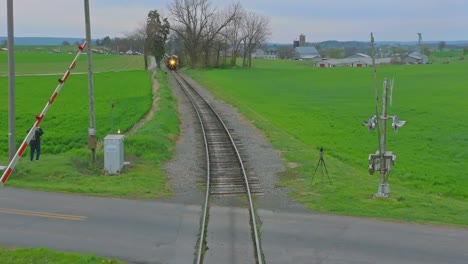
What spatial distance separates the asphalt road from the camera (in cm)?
1120

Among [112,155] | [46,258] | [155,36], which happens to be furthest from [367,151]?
[155,36]

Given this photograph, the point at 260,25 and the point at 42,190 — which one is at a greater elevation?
the point at 260,25

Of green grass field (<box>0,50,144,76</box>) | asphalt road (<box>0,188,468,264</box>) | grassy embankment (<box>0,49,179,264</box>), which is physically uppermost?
green grass field (<box>0,50,144,76</box>)

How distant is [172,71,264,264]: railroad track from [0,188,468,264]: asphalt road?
207 mm

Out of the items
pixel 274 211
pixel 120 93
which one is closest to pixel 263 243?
pixel 274 211

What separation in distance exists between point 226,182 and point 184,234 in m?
5.55

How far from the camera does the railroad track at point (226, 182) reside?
1138 centimetres

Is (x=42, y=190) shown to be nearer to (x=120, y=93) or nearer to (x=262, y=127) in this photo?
(x=262, y=127)

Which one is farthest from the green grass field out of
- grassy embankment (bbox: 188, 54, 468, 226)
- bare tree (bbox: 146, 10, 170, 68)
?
grassy embankment (bbox: 188, 54, 468, 226)

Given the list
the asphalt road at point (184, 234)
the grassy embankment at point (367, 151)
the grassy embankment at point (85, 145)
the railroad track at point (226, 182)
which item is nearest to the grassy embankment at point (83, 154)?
the grassy embankment at point (85, 145)

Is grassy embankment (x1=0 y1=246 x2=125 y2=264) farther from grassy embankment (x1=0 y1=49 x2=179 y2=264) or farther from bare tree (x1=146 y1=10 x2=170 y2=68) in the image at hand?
bare tree (x1=146 y1=10 x2=170 y2=68)

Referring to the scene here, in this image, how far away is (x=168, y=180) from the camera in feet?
60.8

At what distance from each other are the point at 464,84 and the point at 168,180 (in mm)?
63539

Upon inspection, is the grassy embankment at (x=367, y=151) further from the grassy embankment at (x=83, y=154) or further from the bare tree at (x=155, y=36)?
the bare tree at (x=155, y=36)
